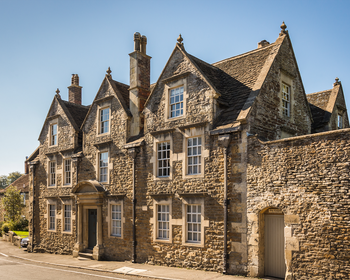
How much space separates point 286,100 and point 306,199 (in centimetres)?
638

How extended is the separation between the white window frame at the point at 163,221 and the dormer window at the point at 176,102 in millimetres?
4380

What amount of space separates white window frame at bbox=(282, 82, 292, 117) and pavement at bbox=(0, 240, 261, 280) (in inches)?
315

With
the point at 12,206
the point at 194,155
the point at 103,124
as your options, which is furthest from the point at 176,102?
the point at 12,206

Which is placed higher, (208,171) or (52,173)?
(208,171)

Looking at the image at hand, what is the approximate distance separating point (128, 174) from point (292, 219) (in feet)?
30.6

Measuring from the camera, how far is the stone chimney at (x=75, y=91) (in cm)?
2870

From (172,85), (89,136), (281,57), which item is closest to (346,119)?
(281,57)

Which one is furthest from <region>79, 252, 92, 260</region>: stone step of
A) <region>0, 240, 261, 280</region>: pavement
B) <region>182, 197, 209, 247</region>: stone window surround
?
<region>182, 197, 209, 247</region>: stone window surround

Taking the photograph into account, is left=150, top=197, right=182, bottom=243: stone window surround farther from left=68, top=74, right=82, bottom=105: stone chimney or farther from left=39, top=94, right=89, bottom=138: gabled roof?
left=68, top=74, right=82, bottom=105: stone chimney

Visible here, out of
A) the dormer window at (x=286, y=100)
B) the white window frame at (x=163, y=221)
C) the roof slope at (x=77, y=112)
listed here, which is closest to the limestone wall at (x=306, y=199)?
the dormer window at (x=286, y=100)

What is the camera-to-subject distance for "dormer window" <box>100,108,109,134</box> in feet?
68.7

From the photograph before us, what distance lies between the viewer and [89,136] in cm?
2178

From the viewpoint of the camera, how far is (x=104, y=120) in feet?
69.3

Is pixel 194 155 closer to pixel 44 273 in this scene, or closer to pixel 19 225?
pixel 44 273
